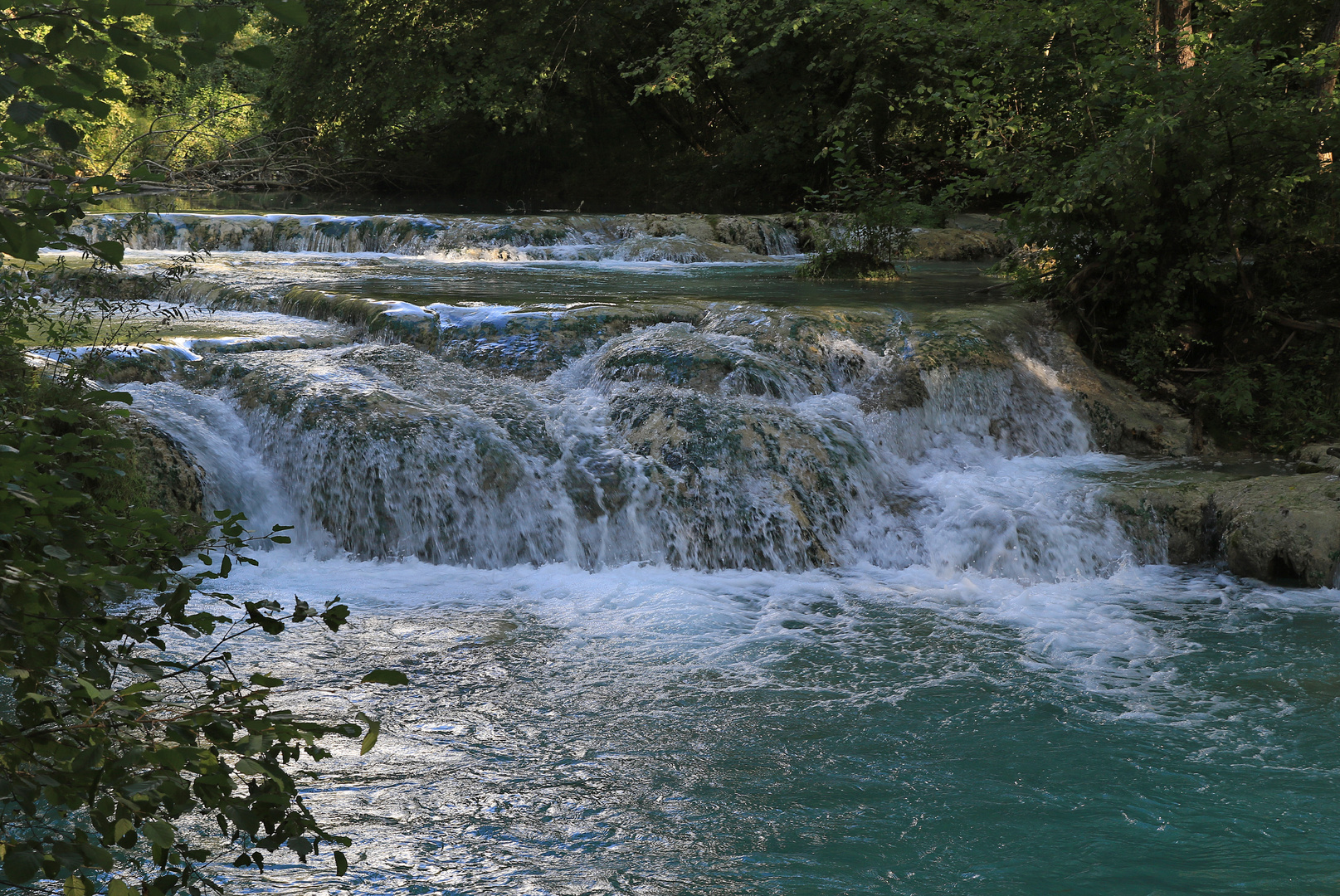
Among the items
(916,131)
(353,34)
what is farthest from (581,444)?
(353,34)

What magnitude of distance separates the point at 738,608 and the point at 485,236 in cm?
1011

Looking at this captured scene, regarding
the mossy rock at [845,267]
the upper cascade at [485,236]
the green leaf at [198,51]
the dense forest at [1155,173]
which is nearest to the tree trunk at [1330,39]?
the dense forest at [1155,173]

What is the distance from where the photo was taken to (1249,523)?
671cm

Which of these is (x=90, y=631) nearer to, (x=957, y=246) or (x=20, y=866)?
(x=20, y=866)

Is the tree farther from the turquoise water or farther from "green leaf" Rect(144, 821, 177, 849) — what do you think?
the turquoise water

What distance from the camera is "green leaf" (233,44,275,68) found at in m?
1.52

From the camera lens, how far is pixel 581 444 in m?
7.55

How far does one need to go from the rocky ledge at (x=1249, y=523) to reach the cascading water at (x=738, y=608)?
199 mm

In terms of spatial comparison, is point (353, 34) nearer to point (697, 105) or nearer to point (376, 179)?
point (376, 179)

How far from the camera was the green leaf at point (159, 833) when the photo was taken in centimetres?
139

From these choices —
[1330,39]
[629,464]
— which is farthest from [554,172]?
[629,464]

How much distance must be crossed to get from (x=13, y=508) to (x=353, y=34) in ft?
72.4

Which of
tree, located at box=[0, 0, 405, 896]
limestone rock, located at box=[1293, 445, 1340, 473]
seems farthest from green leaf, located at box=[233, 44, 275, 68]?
limestone rock, located at box=[1293, 445, 1340, 473]

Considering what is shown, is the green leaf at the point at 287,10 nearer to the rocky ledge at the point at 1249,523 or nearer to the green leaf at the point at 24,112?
the green leaf at the point at 24,112
